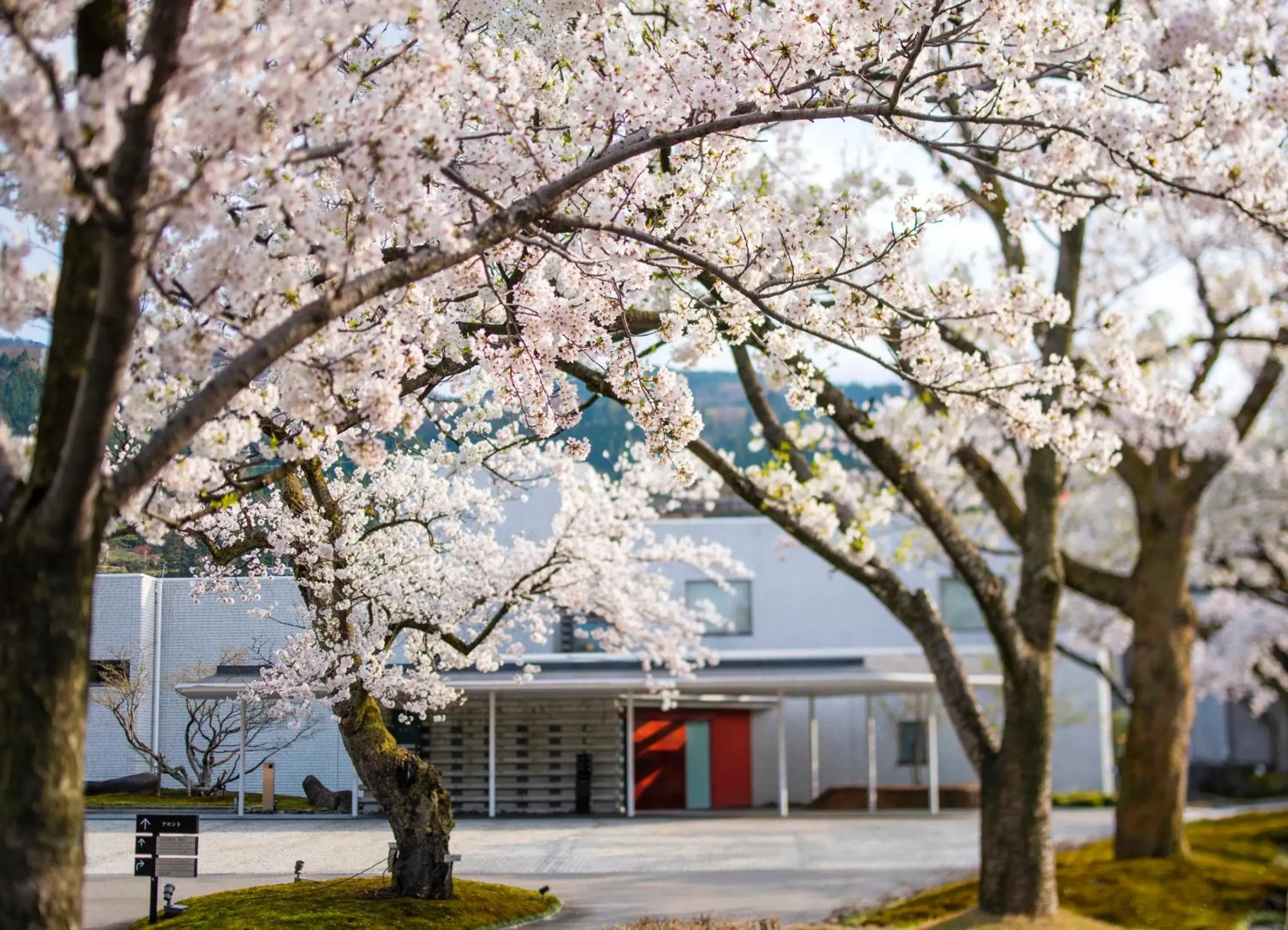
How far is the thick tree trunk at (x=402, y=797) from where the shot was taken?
7.15m

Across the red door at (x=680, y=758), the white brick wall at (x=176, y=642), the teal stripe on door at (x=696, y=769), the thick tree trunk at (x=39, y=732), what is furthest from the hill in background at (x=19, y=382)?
the teal stripe on door at (x=696, y=769)

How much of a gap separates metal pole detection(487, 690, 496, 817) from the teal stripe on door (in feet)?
15.2

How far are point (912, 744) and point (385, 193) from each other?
2207 cm

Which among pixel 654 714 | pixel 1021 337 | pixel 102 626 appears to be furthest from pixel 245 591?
pixel 654 714

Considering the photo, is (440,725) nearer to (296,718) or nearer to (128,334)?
(296,718)

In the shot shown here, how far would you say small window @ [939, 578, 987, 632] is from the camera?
949 inches

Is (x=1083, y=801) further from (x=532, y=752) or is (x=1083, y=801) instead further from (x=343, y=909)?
(x=343, y=909)

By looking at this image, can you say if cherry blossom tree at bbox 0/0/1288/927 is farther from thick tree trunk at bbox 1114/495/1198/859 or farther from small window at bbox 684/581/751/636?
small window at bbox 684/581/751/636

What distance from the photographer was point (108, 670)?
6492mm

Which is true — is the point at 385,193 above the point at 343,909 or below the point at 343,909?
above

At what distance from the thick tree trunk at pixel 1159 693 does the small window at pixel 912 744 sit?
11.5 metres

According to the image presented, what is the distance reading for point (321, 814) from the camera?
7016 mm

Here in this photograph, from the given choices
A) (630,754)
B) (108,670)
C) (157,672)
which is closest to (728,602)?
(630,754)

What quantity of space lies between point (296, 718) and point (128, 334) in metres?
3.55
